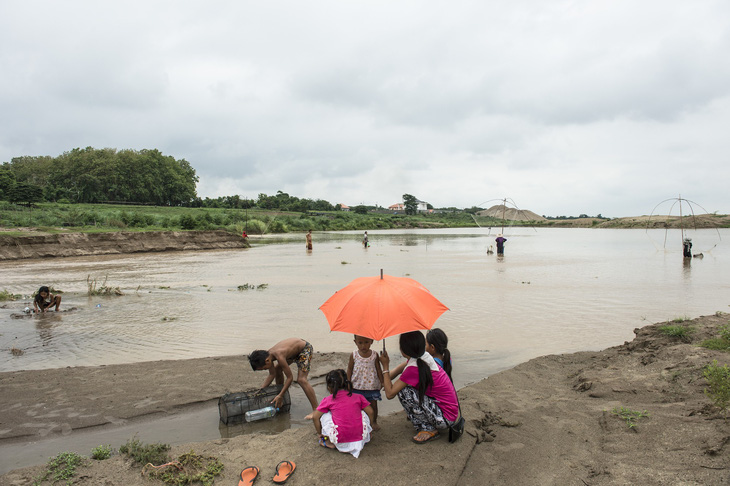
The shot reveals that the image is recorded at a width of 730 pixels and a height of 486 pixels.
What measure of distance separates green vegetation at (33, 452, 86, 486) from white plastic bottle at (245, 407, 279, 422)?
1761mm

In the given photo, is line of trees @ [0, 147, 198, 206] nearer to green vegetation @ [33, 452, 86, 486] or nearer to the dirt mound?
the dirt mound

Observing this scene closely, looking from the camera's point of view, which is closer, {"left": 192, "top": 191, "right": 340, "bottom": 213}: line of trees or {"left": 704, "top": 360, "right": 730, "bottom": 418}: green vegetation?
{"left": 704, "top": 360, "right": 730, "bottom": 418}: green vegetation

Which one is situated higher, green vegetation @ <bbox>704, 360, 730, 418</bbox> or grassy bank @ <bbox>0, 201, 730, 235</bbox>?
grassy bank @ <bbox>0, 201, 730, 235</bbox>

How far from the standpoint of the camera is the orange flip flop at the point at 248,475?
3.73 metres

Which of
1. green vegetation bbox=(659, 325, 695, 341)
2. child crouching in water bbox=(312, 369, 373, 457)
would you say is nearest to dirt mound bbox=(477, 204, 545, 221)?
green vegetation bbox=(659, 325, 695, 341)

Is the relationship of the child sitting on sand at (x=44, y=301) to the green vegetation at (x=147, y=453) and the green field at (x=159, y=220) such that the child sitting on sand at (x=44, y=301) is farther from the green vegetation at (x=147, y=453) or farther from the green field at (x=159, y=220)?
the green field at (x=159, y=220)

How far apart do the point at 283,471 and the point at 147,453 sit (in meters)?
1.40

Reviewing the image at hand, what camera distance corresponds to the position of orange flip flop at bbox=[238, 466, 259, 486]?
3.73m

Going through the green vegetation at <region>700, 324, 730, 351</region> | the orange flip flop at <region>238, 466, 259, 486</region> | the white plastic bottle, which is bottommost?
the white plastic bottle

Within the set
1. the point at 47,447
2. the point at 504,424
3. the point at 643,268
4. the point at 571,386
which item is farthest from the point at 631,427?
the point at 643,268

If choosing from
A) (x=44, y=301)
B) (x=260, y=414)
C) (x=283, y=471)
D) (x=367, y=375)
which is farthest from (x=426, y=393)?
(x=44, y=301)

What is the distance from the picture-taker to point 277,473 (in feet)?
12.7

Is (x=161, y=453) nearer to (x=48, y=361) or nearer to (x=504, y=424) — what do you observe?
(x=504, y=424)

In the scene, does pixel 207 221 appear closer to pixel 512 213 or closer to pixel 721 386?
pixel 512 213
